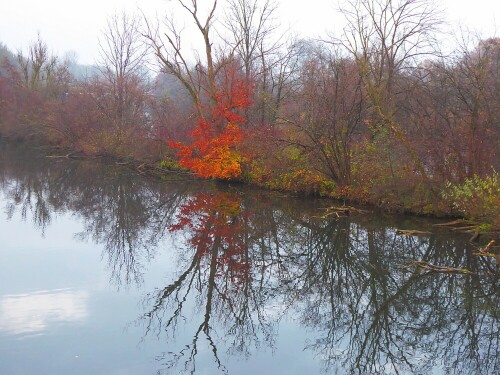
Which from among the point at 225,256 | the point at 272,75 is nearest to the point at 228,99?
the point at 272,75

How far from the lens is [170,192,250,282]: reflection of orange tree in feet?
36.8

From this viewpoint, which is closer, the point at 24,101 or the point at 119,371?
the point at 119,371

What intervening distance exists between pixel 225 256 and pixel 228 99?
13400 millimetres

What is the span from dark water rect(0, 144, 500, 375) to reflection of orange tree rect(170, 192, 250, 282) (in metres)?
0.08

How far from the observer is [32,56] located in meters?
50.9

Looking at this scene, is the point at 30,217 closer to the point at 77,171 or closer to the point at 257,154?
the point at 257,154

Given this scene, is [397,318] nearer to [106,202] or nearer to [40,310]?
[40,310]

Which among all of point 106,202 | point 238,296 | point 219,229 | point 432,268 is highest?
point 106,202

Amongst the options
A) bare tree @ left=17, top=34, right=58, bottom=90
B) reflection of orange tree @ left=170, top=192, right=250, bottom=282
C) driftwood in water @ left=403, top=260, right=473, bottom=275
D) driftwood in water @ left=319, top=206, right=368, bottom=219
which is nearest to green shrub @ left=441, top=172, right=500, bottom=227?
driftwood in water @ left=403, top=260, right=473, bottom=275

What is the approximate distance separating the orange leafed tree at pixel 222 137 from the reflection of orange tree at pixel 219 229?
8.71ft

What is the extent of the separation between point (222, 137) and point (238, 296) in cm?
1430

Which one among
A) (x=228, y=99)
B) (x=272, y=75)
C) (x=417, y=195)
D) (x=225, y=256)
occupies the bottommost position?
(x=225, y=256)

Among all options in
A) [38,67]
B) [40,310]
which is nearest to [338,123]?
[40,310]

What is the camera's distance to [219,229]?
1452 centimetres
